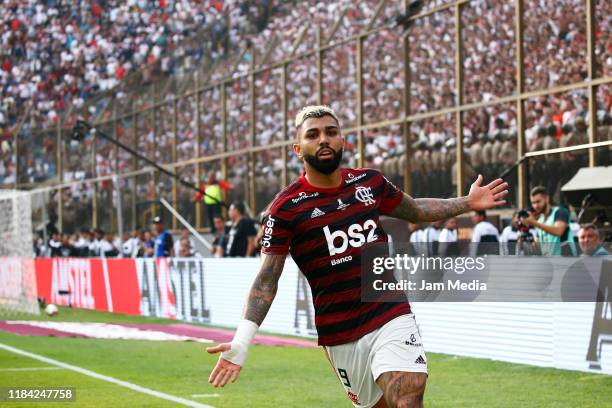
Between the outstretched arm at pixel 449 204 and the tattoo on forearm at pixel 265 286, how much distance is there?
745 mm

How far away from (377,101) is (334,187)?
14681mm

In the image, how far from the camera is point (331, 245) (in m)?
5.69

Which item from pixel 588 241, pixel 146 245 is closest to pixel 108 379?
pixel 588 241

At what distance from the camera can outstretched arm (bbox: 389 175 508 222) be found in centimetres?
609

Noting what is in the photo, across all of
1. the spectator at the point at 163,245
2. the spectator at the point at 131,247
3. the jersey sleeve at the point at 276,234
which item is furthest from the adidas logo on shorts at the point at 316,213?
the spectator at the point at 131,247

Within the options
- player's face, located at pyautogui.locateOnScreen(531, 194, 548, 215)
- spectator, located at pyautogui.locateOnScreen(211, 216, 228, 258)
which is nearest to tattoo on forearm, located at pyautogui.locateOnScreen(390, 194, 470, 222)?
player's face, located at pyautogui.locateOnScreen(531, 194, 548, 215)

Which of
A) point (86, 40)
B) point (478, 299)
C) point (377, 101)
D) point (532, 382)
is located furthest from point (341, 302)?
point (86, 40)

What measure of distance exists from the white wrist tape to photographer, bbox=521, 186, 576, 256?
6.35m

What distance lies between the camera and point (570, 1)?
16.1 metres

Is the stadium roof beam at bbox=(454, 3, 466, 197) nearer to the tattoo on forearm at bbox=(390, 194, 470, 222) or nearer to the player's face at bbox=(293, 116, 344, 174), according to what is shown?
the tattoo on forearm at bbox=(390, 194, 470, 222)

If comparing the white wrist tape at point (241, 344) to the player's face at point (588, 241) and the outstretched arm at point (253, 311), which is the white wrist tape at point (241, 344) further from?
the player's face at point (588, 241)

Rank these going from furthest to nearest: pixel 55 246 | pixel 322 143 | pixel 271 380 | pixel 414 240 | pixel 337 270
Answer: pixel 55 246, pixel 414 240, pixel 271 380, pixel 337 270, pixel 322 143

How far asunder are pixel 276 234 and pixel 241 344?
63 centimetres

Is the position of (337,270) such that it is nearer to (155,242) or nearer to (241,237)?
(241,237)
